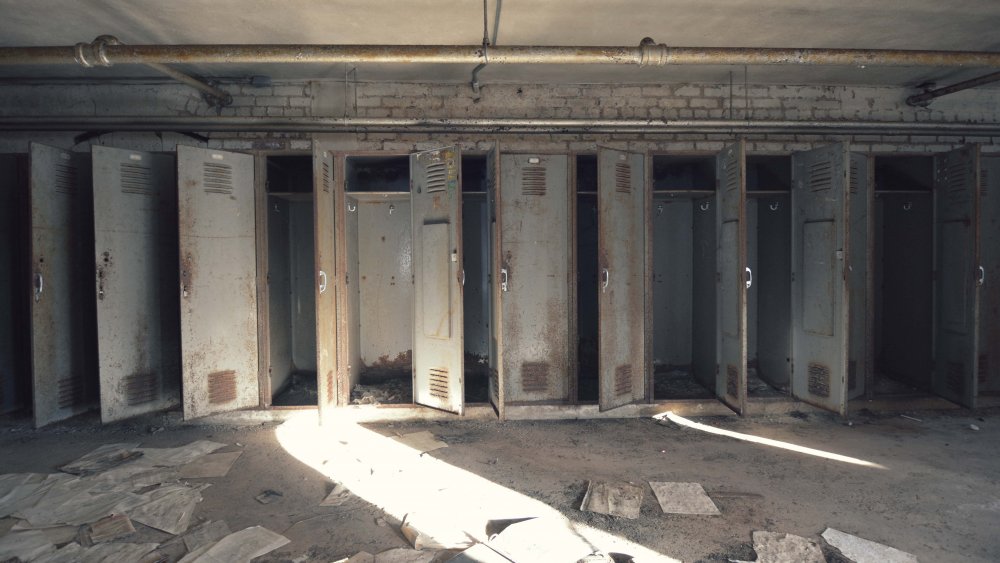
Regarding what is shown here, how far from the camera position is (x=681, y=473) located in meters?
3.06

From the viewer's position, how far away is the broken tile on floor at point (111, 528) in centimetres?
240

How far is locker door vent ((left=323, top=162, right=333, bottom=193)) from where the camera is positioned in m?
3.82

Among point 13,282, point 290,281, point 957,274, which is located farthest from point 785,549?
point 13,282

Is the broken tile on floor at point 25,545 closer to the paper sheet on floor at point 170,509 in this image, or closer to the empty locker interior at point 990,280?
the paper sheet on floor at point 170,509

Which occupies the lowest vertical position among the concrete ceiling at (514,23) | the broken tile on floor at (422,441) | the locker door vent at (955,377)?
the broken tile on floor at (422,441)

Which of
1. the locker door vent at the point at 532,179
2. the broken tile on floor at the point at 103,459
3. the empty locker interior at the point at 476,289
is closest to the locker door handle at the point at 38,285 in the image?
the broken tile on floor at the point at 103,459

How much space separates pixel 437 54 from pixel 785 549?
2912 mm

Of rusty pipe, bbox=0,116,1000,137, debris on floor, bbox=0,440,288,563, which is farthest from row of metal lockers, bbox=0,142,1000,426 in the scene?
debris on floor, bbox=0,440,288,563

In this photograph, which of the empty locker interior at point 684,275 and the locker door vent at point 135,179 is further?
the empty locker interior at point 684,275

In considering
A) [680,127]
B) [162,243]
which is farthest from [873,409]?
[162,243]

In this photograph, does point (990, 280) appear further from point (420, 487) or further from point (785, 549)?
point (420, 487)

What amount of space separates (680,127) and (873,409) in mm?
2773

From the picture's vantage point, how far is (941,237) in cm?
429

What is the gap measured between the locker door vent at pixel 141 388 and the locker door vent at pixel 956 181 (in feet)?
21.0
